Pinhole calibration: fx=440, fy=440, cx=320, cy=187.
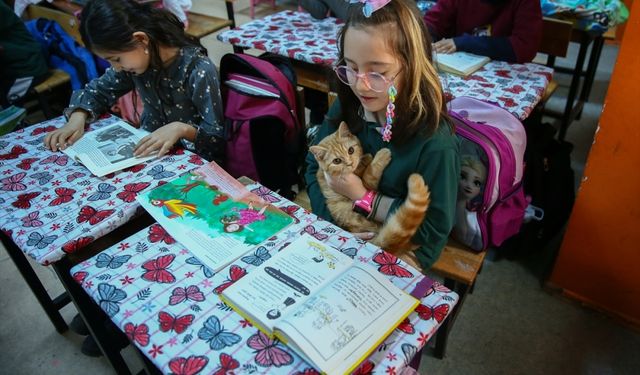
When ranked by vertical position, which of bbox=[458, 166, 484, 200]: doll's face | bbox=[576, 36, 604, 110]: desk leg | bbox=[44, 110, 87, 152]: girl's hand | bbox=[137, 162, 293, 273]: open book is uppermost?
bbox=[44, 110, 87, 152]: girl's hand

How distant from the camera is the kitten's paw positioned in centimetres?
115

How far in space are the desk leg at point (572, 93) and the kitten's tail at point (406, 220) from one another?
80.6 inches

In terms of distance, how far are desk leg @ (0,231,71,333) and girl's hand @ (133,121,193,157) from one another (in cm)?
57

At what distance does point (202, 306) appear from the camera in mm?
863

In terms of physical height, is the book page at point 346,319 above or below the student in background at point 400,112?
below

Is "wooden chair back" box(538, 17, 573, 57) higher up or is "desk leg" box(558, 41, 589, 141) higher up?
"wooden chair back" box(538, 17, 573, 57)

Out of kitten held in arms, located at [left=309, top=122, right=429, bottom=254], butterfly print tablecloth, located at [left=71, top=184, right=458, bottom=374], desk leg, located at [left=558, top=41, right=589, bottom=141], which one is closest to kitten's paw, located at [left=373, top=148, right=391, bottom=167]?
kitten held in arms, located at [left=309, top=122, right=429, bottom=254]

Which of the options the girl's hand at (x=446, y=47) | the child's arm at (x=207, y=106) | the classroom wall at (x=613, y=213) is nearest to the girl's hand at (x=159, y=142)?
the child's arm at (x=207, y=106)

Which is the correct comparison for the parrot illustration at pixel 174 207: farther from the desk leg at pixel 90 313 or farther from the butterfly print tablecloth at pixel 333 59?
the butterfly print tablecloth at pixel 333 59

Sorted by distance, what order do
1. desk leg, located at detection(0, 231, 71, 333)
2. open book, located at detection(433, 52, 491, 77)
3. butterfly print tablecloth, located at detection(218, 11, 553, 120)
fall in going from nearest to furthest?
desk leg, located at detection(0, 231, 71, 333), butterfly print tablecloth, located at detection(218, 11, 553, 120), open book, located at detection(433, 52, 491, 77)

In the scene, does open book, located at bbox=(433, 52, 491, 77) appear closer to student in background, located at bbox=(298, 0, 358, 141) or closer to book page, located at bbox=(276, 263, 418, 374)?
student in background, located at bbox=(298, 0, 358, 141)

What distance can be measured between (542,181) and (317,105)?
1.20 meters

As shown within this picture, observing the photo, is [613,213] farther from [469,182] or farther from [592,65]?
[592,65]

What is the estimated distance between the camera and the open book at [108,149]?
130cm
